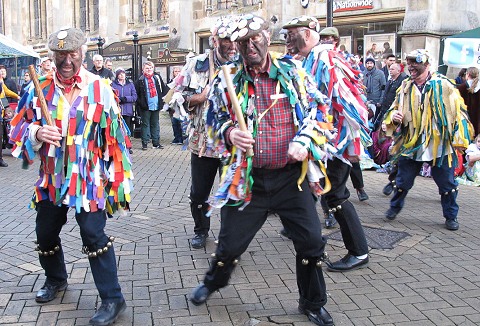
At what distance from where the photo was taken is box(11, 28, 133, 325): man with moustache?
3.42m

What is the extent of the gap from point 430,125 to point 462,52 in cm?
415

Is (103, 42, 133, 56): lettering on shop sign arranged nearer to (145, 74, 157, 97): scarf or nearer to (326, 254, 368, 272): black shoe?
(145, 74, 157, 97): scarf

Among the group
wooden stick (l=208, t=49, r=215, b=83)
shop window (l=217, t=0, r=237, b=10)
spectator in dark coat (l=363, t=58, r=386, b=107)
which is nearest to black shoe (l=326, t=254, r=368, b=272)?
wooden stick (l=208, t=49, r=215, b=83)

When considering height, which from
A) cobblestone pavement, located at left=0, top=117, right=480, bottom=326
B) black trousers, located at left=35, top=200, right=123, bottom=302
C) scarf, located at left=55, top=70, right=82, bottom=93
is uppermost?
scarf, located at left=55, top=70, right=82, bottom=93

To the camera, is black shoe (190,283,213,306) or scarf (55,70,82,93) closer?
scarf (55,70,82,93)

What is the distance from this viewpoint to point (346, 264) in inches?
178

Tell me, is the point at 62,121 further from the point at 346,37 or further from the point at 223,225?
the point at 346,37

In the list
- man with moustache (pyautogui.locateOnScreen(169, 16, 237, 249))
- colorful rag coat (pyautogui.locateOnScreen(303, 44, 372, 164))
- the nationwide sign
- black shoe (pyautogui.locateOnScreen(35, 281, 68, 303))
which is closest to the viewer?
black shoe (pyautogui.locateOnScreen(35, 281, 68, 303))

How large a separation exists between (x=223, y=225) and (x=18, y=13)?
33781mm

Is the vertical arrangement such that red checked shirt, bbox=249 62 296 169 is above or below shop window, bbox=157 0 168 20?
below

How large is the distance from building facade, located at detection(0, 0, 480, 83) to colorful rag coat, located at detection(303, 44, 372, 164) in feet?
30.5

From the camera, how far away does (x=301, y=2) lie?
725 inches

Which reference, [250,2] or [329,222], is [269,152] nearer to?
[329,222]

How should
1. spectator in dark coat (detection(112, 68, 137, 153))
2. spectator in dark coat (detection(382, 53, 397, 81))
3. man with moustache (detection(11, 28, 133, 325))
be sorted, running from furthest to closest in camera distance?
1. spectator in dark coat (detection(112, 68, 137, 153))
2. spectator in dark coat (detection(382, 53, 397, 81))
3. man with moustache (detection(11, 28, 133, 325))
